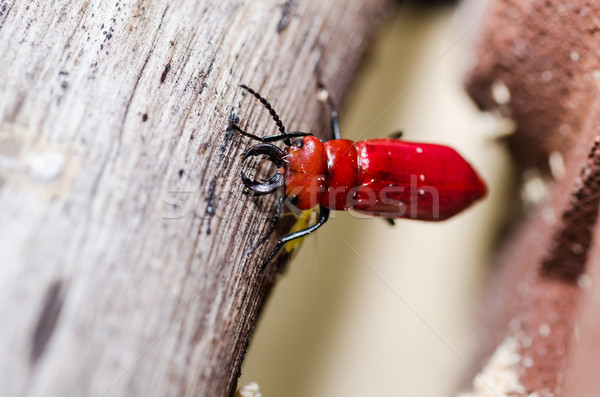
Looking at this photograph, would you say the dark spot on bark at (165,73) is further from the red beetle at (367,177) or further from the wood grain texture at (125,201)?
the red beetle at (367,177)

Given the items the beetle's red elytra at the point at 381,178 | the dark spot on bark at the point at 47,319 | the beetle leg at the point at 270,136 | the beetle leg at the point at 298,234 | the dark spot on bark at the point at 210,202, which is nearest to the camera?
the dark spot on bark at the point at 47,319

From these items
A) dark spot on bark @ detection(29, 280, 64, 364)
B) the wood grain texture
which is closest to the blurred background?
the wood grain texture

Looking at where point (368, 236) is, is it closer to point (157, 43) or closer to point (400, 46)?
point (400, 46)

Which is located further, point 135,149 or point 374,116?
point 374,116

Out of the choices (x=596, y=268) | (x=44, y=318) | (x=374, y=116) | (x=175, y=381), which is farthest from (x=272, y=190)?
(x=374, y=116)

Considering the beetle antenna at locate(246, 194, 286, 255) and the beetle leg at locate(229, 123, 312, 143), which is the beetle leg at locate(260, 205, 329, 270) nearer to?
the beetle antenna at locate(246, 194, 286, 255)

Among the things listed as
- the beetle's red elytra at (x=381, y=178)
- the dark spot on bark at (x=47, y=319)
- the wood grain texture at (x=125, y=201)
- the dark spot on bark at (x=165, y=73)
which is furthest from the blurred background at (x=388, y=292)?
the dark spot on bark at (x=47, y=319)

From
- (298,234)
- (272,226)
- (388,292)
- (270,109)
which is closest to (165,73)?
(270,109)
